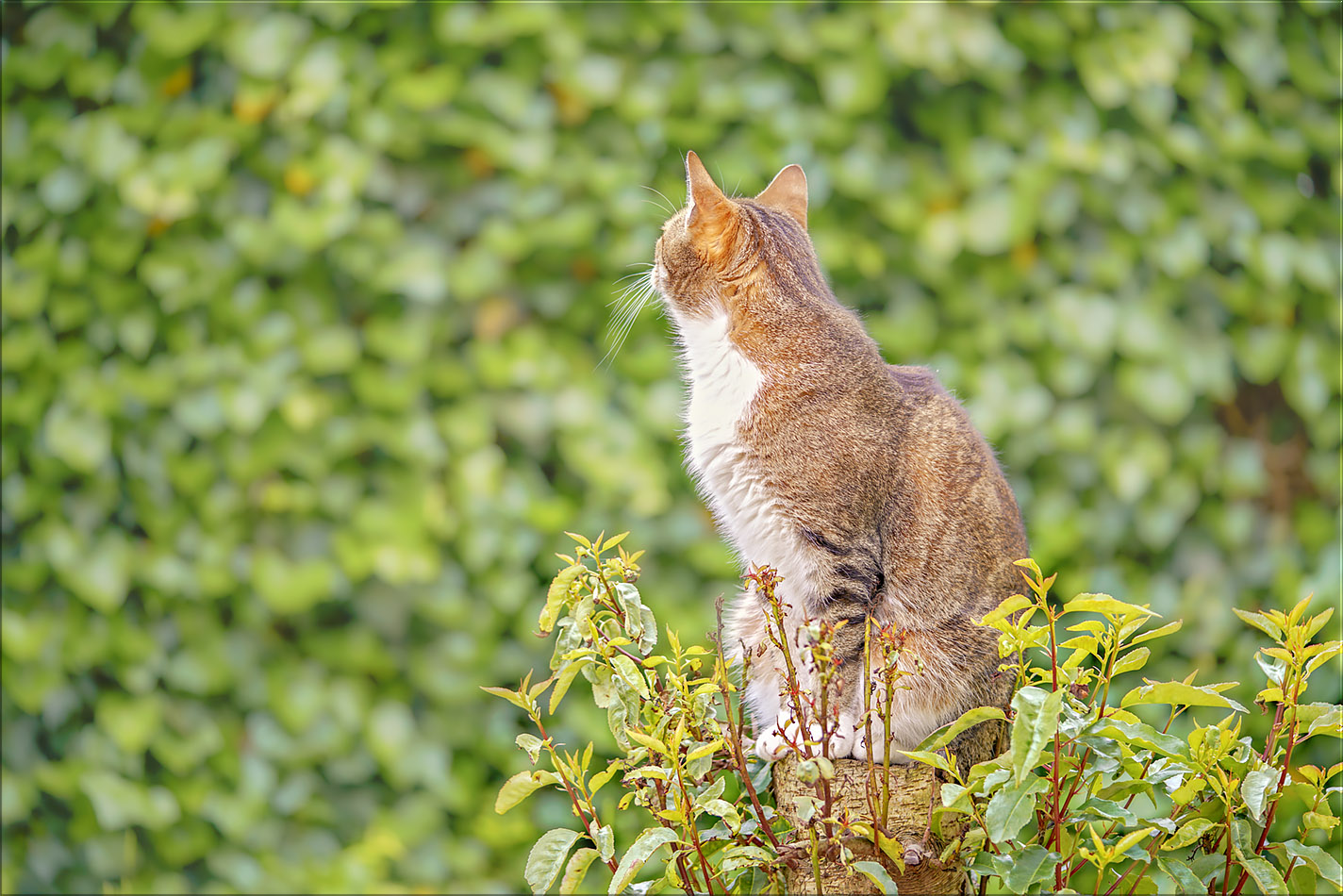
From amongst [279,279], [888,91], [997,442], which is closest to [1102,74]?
[888,91]

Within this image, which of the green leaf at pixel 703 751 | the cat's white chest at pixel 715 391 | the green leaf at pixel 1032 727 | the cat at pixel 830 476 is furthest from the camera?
the cat's white chest at pixel 715 391

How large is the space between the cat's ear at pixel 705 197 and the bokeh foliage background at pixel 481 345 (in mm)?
655

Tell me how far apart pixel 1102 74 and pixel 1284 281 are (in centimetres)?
56

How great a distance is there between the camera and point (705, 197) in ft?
5.11

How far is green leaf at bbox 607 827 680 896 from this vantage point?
107cm

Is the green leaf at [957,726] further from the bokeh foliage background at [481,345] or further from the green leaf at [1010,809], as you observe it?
the bokeh foliage background at [481,345]

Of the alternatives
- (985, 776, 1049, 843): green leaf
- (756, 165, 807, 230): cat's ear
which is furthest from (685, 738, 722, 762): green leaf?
(756, 165, 807, 230): cat's ear

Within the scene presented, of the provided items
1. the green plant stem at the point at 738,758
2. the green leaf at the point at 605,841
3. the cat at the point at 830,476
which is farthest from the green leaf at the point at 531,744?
the cat at the point at 830,476

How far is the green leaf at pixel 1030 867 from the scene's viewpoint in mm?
1058

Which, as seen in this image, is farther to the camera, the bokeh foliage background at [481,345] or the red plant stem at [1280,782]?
the bokeh foliage background at [481,345]

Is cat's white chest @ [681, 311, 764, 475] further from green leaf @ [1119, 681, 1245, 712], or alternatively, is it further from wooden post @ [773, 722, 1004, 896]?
green leaf @ [1119, 681, 1245, 712]

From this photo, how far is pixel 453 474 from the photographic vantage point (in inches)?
88.4

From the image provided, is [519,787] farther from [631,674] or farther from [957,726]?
[957,726]

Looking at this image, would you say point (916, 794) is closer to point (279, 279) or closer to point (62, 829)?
point (279, 279)
